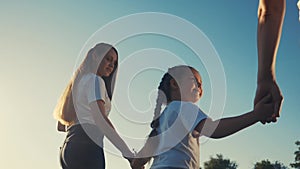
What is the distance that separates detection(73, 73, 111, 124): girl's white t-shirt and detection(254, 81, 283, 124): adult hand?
167 centimetres

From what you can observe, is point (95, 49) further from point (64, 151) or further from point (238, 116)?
point (238, 116)

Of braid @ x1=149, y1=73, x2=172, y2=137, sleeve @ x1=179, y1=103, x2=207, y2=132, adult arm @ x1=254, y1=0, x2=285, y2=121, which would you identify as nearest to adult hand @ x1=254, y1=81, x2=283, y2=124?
adult arm @ x1=254, y1=0, x2=285, y2=121

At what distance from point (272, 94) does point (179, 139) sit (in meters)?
1.04

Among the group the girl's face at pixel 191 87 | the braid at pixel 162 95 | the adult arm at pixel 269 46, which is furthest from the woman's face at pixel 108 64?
the adult arm at pixel 269 46

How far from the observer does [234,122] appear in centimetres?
238

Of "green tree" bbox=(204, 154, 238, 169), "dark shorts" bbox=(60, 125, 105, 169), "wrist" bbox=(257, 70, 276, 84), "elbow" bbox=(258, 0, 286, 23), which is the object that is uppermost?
"green tree" bbox=(204, 154, 238, 169)

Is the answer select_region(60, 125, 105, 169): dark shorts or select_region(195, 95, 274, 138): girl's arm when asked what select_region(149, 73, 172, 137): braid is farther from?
select_region(195, 95, 274, 138): girl's arm

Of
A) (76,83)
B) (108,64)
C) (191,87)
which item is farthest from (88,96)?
(191,87)

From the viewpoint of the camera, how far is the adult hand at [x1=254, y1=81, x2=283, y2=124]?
80.6 inches

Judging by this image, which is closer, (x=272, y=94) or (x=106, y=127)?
(x=272, y=94)

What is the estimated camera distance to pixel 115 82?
3947 millimetres

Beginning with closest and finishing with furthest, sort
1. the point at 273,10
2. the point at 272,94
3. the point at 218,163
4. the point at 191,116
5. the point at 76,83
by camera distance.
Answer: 1. the point at 272,94
2. the point at 273,10
3. the point at 191,116
4. the point at 76,83
5. the point at 218,163

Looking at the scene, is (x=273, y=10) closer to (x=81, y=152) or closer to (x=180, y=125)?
(x=180, y=125)

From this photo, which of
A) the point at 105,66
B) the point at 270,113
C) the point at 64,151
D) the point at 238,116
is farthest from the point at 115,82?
the point at 270,113
